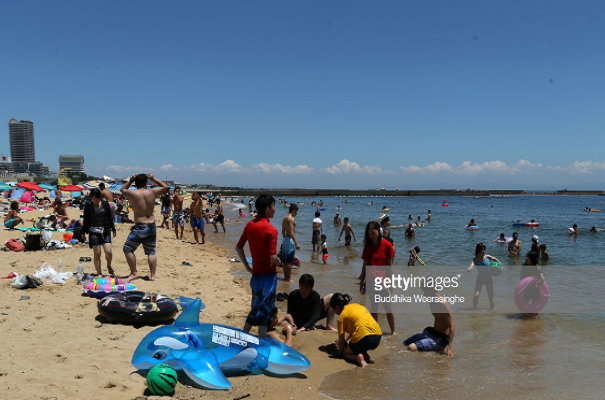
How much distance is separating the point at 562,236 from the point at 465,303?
21754mm

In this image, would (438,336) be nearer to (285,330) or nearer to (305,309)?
(305,309)

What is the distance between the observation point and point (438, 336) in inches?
236

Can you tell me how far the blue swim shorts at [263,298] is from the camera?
16.1 feet

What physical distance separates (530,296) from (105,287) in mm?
7845

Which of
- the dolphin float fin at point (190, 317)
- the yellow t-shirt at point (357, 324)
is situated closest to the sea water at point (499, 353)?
the yellow t-shirt at point (357, 324)

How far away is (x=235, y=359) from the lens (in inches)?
173

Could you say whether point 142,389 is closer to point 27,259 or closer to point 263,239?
point 263,239

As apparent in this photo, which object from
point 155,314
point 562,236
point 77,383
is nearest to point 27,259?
point 155,314

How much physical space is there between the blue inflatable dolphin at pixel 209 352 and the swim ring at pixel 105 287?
2550 mm

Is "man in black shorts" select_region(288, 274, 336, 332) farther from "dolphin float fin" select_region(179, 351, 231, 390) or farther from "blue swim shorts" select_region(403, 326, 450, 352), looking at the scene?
"dolphin float fin" select_region(179, 351, 231, 390)

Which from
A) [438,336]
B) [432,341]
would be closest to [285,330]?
[432,341]

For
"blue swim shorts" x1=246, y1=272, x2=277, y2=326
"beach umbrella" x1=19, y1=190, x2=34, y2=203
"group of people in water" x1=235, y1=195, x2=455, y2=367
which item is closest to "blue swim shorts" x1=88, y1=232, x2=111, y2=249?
"group of people in water" x1=235, y1=195, x2=455, y2=367

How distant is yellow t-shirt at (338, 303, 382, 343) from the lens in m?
5.21

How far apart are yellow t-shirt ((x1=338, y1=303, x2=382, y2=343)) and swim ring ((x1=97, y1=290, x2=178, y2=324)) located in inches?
93.0
